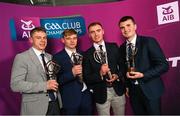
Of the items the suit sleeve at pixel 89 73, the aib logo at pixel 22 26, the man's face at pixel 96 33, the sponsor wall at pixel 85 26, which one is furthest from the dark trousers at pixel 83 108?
the aib logo at pixel 22 26

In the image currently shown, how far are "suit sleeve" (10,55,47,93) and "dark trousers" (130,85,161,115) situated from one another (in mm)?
951

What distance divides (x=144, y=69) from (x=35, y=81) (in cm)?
111

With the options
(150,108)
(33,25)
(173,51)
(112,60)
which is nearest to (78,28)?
(33,25)

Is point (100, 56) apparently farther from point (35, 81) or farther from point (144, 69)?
point (35, 81)

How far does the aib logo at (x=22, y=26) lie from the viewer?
12.3ft

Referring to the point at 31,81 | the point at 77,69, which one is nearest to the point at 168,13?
the point at 77,69

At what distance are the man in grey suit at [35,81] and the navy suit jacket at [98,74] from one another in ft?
1.45

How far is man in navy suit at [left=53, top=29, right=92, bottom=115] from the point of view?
3225mm

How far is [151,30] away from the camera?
409 cm

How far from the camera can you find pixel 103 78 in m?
3.22

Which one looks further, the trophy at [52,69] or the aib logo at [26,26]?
the aib logo at [26,26]

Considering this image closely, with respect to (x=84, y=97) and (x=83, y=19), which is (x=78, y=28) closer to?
(x=83, y=19)

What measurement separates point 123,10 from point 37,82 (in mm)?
1861

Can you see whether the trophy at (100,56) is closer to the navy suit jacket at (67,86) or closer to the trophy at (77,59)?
→ the trophy at (77,59)
